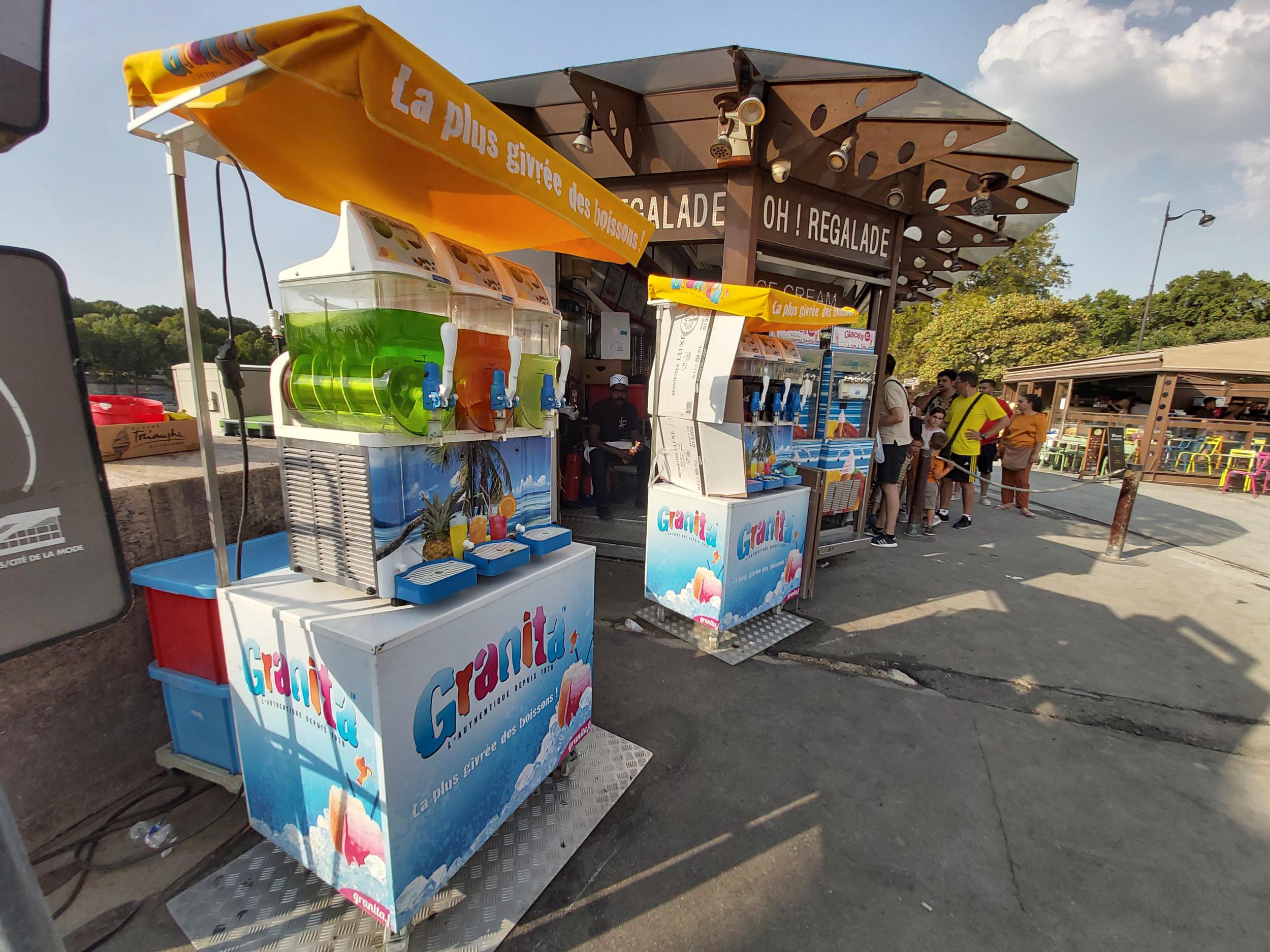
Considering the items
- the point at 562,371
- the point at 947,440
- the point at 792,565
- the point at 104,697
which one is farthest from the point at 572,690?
the point at 947,440

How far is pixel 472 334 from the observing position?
182cm

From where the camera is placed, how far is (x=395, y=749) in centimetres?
145

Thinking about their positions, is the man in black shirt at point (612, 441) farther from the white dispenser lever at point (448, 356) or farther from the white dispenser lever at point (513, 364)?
the white dispenser lever at point (448, 356)

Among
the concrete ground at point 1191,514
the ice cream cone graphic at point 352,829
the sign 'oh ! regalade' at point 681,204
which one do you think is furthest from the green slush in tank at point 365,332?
the concrete ground at point 1191,514

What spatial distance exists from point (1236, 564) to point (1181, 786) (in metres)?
5.78

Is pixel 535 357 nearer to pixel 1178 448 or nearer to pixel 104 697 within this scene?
pixel 104 697

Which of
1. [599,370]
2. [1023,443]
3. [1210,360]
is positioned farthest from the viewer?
[1210,360]

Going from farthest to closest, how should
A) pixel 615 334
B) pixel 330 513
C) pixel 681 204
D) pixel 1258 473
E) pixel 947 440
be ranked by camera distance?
1. pixel 1258 473
2. pixel 615 334
3. pixel 947 440
4. pixel 681 204
5. pixel 330 513

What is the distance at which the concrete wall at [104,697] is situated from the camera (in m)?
1.79

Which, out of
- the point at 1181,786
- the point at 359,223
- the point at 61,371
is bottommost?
the point at 1181,786

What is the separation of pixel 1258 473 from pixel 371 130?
18107 millimetres

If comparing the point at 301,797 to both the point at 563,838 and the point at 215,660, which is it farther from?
the point at 563,838

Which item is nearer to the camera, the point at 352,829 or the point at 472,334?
the point at 352,829

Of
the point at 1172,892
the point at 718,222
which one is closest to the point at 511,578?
the point at 1172,892
